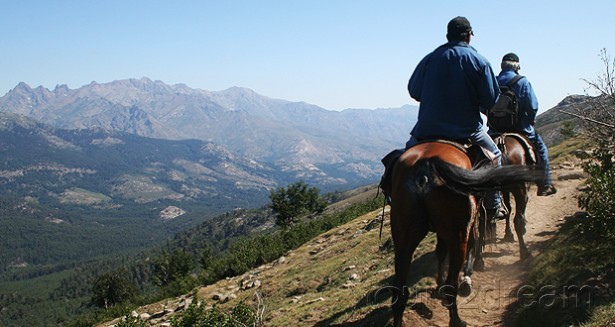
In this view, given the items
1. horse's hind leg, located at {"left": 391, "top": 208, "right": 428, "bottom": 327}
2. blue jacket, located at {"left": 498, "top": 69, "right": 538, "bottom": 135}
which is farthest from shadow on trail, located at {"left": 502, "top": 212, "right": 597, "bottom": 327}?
blue jacket, located at {"left": 498, "top": 69, "right": 538, "bottom": 135}

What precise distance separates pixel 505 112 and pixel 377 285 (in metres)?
4.45

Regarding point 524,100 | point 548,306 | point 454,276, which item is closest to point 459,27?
point 454,276

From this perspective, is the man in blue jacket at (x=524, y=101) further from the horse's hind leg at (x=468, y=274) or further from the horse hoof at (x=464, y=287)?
the horse hoof at (x=464, y=287)

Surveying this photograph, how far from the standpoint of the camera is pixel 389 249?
14.3 metres

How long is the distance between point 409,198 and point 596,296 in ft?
10.9

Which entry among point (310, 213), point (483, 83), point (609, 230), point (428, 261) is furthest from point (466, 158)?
point (310, 213)

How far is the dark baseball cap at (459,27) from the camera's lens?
20.7 feet

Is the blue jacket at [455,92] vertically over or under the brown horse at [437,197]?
over

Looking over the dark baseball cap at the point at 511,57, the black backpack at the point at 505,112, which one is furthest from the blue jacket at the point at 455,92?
the dark baseball cap at the point at 511,57

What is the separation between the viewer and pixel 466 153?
240 inches

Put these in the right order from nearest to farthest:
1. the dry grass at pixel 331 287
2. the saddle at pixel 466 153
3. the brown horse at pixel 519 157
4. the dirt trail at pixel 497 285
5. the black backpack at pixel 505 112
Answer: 1. the saddle at pixel 466 153
2. the dirt trail at pixel 497 285
3. the brown horse at pixel 519 157
4. the dry grass at pixel 331 287
5. the black backpack at pixel 505 112

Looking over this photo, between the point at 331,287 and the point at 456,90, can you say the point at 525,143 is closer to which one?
the point at 456,90

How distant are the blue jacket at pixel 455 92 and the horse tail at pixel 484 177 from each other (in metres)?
1.10

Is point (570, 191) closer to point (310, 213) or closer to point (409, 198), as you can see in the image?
point (409, 198)
